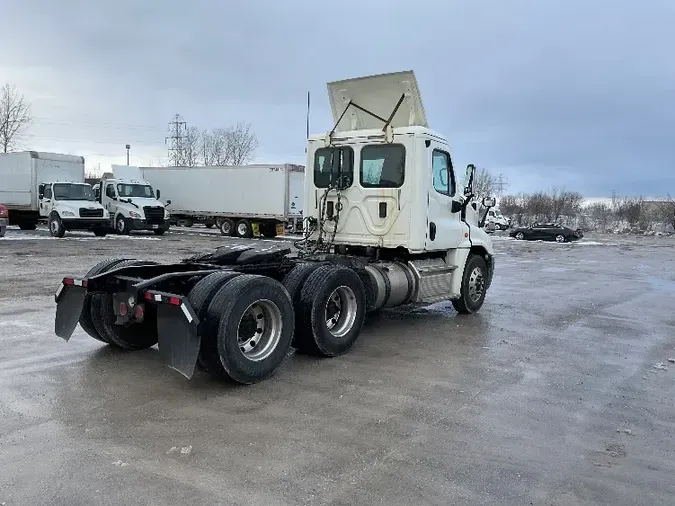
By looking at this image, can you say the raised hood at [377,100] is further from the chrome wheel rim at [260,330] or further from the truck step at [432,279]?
the chrome wheel rim at [260,330]

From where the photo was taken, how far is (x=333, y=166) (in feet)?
29.5

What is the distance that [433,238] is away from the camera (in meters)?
8.62

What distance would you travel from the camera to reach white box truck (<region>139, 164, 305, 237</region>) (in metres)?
30.1

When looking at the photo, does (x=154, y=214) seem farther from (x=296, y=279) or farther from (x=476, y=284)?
(x=296, y=279)

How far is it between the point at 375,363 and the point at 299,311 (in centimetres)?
105

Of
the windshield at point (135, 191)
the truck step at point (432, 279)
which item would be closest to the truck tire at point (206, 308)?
the truck step at point (432, 279)

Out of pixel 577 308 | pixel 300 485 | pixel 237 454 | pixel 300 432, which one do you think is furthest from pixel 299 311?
pixel 577 308

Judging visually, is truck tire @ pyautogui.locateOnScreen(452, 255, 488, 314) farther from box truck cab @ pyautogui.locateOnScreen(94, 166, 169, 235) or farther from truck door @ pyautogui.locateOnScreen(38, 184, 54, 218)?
box truck cab @ pyautogui.locateOnScreen(94, 166, 169, 235)

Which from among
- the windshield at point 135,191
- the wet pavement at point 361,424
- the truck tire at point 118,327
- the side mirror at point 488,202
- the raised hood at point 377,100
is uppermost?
the raised hood at point 377,100

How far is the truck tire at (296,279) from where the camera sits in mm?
6559

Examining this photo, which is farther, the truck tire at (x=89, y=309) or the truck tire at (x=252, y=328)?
the truck tire at (x=89, y=309)

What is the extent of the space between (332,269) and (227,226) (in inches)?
1049

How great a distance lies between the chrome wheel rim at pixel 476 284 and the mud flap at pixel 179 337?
579 cm

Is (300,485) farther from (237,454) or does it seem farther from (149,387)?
(149,387)
